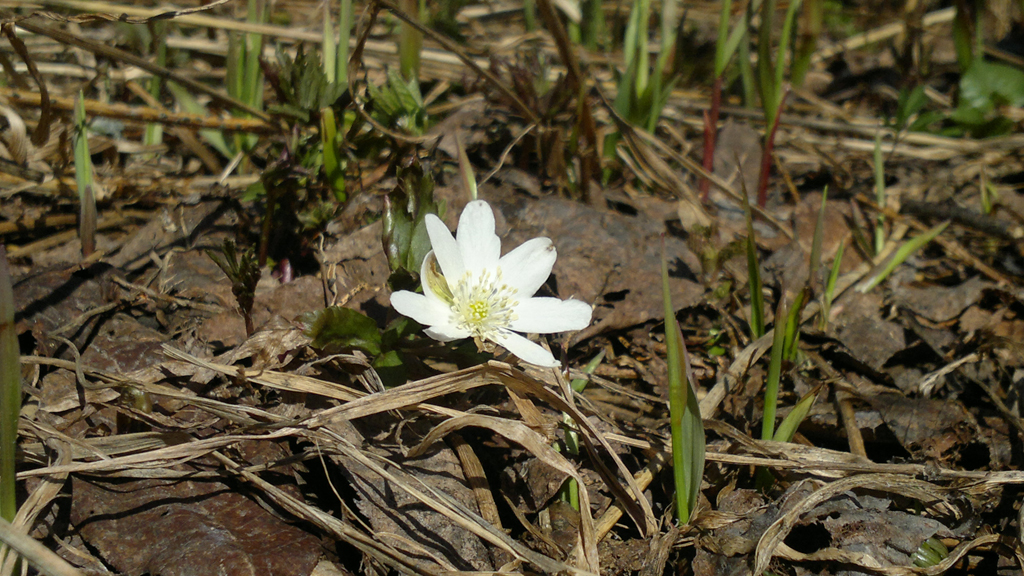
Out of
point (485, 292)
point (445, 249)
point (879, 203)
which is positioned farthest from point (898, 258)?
point (445, 249)

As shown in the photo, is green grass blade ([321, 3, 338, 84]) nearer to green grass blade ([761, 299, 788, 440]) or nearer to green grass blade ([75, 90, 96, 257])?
green grass blade ([75, 90, 96, 257])

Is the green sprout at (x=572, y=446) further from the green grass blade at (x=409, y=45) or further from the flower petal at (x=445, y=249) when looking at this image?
the green grass blade at (x=409, y=45)

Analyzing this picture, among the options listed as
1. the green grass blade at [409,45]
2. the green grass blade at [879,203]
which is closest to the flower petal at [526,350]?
the green grass blade at [409,45]

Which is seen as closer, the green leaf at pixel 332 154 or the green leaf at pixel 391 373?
the green leaf at pixel 391 373

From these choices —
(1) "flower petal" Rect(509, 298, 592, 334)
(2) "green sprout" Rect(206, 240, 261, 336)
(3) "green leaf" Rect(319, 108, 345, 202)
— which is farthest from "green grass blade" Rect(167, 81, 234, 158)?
(1) "flower petal" Rect(509, 298, 592, 334)

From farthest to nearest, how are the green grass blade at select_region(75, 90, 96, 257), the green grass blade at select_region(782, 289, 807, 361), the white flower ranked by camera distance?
the green grass blade at select_region(75, 90, 96, 257) → the green grass blade at select_region(782, 289, 807, 361) → the white flower

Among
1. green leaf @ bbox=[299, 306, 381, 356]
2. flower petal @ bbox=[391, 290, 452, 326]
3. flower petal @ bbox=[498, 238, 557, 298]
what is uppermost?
flower petal @ bbox=[498, 238, 557, 298]

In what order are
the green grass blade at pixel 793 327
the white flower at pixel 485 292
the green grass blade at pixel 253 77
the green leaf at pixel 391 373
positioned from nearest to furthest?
the white flower at pixel 485 292
the green leaf at pixel 391 373
the green grass blade at pixel 793 327
the green grass blade at pixel 253 77
